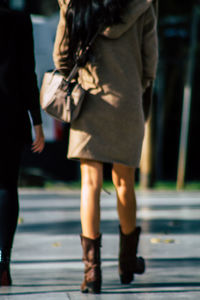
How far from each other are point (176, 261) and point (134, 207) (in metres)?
0.75

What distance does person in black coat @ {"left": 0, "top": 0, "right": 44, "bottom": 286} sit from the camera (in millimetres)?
3590

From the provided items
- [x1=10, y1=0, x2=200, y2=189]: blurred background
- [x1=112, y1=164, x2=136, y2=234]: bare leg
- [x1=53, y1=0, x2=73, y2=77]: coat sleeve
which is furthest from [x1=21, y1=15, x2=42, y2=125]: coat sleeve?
[x1=10, y1=0, x2=200, y2=189]: blurred background

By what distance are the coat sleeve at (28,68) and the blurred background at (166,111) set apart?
8606mm

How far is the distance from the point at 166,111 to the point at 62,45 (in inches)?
724

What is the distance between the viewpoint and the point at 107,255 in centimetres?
464

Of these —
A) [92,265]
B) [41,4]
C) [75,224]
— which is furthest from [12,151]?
[41,4]

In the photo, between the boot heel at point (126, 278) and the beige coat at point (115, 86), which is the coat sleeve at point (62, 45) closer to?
the beige coat at point (115, 86)

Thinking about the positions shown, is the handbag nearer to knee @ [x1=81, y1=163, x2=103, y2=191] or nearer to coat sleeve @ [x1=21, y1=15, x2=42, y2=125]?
coat sleeve @ [x1=21, y1=15, x2=42, y2=125]

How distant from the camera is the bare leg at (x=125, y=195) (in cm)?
378

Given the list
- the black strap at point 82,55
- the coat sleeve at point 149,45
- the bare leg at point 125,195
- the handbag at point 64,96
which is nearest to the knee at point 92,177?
the bare leg at point 125,195

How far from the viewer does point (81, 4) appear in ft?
11.7

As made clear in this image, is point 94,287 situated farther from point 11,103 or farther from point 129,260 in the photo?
point 11,103

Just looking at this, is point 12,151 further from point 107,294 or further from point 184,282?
point 184,282

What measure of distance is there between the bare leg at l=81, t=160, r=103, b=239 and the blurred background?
8739mm
